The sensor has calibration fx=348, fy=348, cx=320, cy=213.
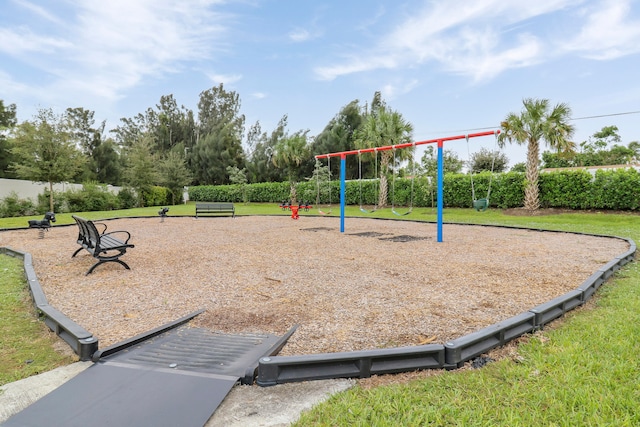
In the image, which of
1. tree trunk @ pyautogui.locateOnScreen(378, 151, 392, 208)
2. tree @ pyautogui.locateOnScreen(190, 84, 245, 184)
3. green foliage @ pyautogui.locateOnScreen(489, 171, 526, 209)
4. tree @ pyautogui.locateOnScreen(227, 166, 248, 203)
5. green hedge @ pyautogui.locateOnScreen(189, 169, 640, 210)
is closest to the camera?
green hedge @ pyautogui.locateOnScreen(189, 169, 640, 210)

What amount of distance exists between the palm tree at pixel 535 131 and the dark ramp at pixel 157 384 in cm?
1772

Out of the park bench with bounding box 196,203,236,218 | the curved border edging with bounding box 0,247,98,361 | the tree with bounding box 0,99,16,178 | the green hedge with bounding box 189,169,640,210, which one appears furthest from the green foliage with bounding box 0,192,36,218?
the curved border edging with bounding box 0,247,98,361

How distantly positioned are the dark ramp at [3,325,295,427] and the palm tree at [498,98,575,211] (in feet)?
58.1

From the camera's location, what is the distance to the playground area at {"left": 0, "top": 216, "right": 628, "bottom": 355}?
333cm

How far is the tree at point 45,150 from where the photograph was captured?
61.2 ft

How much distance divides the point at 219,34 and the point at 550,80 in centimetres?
1893

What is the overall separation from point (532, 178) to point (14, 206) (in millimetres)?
27545

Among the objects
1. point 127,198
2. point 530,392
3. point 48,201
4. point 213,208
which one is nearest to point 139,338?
point 530,392

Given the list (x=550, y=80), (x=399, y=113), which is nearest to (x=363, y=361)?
(x=399, y=113)

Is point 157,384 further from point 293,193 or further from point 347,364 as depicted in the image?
point 293,193

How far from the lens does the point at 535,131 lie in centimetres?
1661

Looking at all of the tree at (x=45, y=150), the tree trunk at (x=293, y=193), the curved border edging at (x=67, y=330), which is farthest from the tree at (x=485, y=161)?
the curved border edging at (x=67, y=330)

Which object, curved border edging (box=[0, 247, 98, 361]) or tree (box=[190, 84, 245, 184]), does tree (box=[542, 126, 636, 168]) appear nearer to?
tree (box=[190, 84, 245, 184])

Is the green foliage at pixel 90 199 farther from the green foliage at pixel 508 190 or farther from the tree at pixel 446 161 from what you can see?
the green foliage at pixel 508 190
